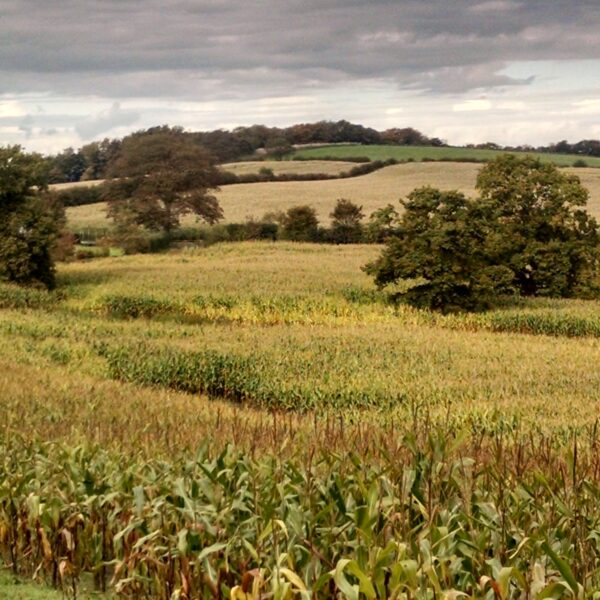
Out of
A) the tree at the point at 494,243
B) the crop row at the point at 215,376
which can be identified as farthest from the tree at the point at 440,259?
the crop row at the point at 215,376

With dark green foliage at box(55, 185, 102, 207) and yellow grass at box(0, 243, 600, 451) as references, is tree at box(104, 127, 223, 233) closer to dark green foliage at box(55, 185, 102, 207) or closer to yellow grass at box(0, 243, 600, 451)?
yellow grass at box(0, 243, 600, 451)

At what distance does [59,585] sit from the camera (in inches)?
334

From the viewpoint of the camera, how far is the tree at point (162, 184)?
214 ft

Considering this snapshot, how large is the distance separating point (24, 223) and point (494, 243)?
762 inches

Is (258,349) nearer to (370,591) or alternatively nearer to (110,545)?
(110,545)

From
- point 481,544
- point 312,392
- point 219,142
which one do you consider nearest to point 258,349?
point 312,392

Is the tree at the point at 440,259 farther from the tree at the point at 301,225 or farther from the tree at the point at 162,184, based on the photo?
the tree at the point at 162,184

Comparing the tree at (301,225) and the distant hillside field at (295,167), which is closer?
the tree at (301,225)

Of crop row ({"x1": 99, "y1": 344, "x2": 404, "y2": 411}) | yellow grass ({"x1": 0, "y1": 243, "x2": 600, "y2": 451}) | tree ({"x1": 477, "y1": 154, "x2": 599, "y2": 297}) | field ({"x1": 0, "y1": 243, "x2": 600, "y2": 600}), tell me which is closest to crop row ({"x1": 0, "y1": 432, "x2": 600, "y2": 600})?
field ({"x1": 0, "y1": 243, "x2": 600, "y2": 600})

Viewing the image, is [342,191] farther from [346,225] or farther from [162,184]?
[162,184]

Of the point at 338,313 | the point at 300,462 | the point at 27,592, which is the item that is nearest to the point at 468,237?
the point at 338,313

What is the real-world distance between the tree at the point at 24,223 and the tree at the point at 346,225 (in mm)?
27477

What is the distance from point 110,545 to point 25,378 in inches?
424

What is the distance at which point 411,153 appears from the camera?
114250 millimetres
